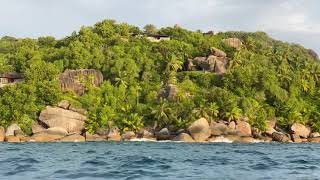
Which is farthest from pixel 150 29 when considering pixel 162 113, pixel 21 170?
pixel 21 170

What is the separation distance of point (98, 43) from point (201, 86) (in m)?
27.5

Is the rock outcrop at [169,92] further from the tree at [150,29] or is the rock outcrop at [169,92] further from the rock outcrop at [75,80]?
the tree at [150,29]

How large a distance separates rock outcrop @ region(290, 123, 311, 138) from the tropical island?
184mm

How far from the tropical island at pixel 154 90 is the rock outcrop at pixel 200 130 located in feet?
0.51

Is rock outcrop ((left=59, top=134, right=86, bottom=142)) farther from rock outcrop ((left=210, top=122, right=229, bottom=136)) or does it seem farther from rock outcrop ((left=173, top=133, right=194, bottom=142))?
rock outcrop ((left=210, top=122, right=229, bottom=136))

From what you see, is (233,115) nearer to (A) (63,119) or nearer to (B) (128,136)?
(B) (128,136)

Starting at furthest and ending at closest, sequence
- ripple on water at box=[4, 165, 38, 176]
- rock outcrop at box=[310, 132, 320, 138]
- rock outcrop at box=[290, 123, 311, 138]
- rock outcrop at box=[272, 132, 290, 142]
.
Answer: rock outcrop at box=[310, 132, 320, 138] < rock outcrop at box=[290, 123, 311, 138] < rock outcrop at box=[272, 132, 290, 142] < ripple on water at box=[4, 165, 38, 176]

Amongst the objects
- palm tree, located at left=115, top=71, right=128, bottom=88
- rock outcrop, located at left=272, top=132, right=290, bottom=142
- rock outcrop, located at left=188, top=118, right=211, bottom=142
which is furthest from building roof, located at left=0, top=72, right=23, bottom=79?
rock outcrop, located at left=272, top=132, right=290, bottom=142

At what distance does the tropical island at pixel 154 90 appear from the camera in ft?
277

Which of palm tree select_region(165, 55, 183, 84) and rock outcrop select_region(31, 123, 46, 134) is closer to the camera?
rock outcrop select_region(31, 123, 46, 134)

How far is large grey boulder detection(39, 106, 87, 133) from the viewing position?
83812 mm

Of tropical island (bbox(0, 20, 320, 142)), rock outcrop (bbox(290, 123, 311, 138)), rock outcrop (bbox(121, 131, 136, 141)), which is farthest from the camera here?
rock outcrop (bbox(290, 123, 311, 138))

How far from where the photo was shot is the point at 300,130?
8769 centimetres

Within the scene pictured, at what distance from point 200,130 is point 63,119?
2248 cm
